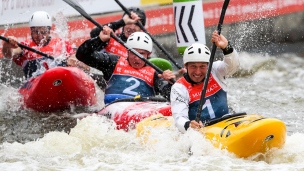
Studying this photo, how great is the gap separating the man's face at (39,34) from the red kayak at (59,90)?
0.77m

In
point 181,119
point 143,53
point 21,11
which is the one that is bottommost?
point 181,119

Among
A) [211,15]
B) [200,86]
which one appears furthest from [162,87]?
[211,15]

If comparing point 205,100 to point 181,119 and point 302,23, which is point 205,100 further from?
point 302,23

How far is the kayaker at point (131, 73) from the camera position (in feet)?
31.6

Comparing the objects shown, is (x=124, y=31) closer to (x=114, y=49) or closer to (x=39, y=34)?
(x=114, y=49)

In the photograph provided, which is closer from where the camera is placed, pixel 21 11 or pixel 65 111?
pixel 65 111

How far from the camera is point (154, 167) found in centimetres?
705

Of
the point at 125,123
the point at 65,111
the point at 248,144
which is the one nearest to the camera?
the point at 248,144

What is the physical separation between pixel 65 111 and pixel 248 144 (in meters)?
4.95

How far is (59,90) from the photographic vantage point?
10922mm

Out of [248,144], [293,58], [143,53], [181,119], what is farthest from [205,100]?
[293,58]

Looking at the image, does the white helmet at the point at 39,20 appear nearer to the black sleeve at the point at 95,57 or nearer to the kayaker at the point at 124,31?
the kayaker at the point at 124,31

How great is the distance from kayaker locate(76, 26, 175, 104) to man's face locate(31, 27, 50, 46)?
1.93 m

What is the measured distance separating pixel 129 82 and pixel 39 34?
2632 mm
